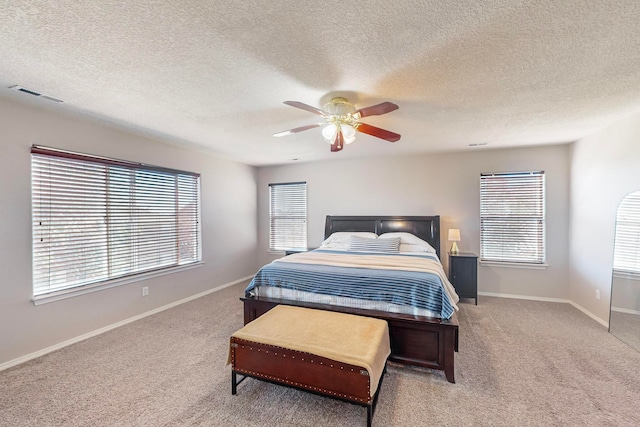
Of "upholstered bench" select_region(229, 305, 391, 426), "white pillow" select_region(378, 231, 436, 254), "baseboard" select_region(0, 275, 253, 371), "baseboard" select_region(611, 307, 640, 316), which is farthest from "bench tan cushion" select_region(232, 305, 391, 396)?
"baseboard" select_region(611, 307, 640, 316)

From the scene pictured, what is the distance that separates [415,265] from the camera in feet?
9.09

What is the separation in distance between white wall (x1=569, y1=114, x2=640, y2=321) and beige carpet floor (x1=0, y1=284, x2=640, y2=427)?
70 centimetres

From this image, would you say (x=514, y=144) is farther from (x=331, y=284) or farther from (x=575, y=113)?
(x=331, y=284)

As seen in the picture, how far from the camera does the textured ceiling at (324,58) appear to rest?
133cm

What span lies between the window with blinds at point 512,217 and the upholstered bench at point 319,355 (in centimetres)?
318

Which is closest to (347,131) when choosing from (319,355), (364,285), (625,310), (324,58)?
(324,58)

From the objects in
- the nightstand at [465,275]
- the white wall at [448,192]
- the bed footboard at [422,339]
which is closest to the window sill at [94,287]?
the white wall at [448,192]

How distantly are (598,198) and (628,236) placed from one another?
25.4 inches

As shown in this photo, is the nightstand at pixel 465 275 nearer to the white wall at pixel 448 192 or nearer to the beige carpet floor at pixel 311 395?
the white wall at pixel 448 192

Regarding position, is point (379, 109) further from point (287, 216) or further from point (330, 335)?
point (287, 216)

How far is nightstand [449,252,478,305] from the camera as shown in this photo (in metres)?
3.89

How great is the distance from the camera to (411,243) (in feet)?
13.3

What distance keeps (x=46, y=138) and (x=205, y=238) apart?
7.75 ft

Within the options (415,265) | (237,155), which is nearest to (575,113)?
(415,265)
